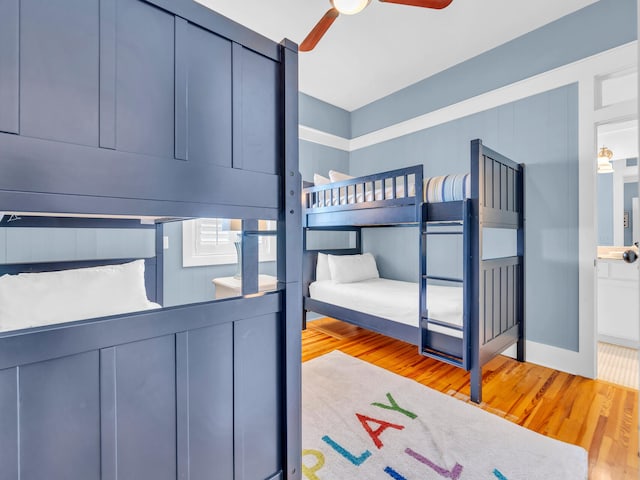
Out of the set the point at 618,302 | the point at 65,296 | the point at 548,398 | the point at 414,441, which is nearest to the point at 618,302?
the point at 618,302

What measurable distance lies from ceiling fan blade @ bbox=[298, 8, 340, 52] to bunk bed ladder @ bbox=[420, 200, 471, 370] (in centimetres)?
143

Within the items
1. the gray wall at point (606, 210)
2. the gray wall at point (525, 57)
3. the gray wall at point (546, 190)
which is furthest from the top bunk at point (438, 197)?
the gray wall at point (606, 210)

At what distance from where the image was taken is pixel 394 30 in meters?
2.67

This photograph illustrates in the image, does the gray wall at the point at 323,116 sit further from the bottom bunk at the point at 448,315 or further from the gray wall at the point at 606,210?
the gray wall at the point at 606,210

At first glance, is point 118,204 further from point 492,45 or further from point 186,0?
point 492,45

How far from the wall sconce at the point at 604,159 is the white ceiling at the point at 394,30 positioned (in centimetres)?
201

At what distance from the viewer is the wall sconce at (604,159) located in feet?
12.0

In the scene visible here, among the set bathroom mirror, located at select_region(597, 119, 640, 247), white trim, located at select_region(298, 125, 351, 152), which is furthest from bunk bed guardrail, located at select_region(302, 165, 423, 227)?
bathroom mirror, located at select_region(597, 119, 640, 247)

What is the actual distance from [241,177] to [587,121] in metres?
2.81

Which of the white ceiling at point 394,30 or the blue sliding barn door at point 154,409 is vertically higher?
the white ceiling at point 394,30

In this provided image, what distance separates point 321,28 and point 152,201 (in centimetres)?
199

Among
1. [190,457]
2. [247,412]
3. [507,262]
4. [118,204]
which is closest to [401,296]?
[507,262]

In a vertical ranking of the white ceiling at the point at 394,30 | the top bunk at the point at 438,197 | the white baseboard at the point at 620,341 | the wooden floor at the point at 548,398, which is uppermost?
the white ceiling at the point at 394,30

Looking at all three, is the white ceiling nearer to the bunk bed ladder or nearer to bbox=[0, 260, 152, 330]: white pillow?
the bunk bed ladder
